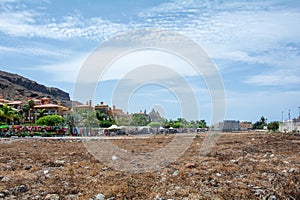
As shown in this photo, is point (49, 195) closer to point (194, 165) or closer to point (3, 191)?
point (3, 191)

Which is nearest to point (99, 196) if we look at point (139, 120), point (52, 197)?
point (52, 197)

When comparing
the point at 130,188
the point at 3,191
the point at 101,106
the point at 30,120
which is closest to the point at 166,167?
the point at 130,188

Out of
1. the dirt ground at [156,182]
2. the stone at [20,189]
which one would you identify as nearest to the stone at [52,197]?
the dirt ground at [156,182]

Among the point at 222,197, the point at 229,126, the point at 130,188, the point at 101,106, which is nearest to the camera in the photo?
the point at 222,197

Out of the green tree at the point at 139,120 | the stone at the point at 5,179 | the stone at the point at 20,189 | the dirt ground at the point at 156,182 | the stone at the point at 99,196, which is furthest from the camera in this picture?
the green tree at the point at 139,120

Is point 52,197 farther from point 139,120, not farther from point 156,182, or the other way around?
point 139,120

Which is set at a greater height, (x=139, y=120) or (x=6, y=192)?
(x=139, y=120)

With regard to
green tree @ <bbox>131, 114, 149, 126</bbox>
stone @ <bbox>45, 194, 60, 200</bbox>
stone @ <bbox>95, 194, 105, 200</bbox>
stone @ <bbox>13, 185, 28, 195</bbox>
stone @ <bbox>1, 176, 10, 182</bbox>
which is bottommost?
stone @ <bbox>45, 194, 60, 200</bbox>

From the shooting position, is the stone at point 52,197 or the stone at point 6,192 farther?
the stone at point 6,192

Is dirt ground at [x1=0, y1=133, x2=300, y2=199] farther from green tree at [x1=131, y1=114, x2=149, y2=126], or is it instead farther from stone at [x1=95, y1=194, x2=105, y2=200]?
green tree at [x1=131, y1=114, x2=149, y2=126]

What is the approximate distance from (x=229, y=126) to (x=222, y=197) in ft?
527

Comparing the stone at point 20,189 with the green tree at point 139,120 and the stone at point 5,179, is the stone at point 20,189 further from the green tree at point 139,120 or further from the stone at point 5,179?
the green tree at point 139,120

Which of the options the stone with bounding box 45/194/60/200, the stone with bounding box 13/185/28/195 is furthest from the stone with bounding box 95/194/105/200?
the stone with bounding box 13/185/28/195

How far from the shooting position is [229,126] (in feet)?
539
